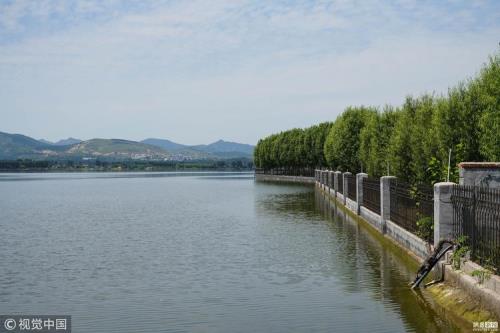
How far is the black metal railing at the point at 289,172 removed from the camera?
113 meters

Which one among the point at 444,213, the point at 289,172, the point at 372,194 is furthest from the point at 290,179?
the point at 444,213

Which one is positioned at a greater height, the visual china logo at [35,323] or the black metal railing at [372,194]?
the black metal railing at [372,194]

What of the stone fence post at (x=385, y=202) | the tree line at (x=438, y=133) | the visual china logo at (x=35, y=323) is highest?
the tree line at (x=438, y=133)

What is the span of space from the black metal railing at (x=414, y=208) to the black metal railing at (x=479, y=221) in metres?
2.93

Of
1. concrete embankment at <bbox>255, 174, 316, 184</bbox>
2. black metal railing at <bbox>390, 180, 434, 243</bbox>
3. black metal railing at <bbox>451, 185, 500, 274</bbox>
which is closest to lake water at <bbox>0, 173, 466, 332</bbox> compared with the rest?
black metal railing at <bbox>390, 180, 434, 243</bbox>

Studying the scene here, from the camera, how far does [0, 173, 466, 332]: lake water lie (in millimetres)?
12539

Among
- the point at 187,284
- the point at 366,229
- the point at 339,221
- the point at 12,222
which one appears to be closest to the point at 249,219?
the point at 339,221

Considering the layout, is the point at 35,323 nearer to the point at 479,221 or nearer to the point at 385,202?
the point at 479,221

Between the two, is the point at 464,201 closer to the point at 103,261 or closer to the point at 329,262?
the point at 329,262

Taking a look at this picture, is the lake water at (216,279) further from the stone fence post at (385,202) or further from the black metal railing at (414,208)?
the black metal railing at (414,208)

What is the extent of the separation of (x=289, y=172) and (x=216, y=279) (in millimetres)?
110531

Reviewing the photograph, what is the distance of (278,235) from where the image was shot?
88.9 feet

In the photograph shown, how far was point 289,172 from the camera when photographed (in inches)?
5007

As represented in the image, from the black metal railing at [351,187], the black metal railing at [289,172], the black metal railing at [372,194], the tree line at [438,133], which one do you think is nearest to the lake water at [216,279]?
the black metal railing at [372,194]
